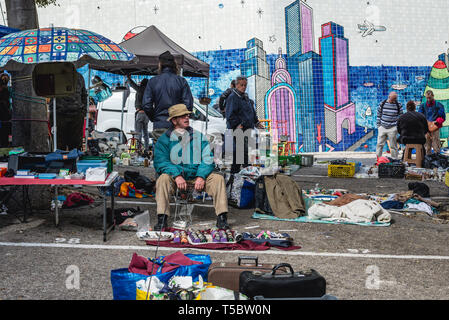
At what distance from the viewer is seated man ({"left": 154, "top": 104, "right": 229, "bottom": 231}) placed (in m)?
5.41

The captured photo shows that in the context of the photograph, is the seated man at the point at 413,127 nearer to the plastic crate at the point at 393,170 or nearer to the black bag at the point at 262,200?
the plastic crate at the point at 393,170

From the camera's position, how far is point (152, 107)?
6.95 m

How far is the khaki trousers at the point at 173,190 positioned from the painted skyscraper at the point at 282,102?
511 inches

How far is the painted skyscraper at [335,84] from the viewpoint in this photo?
18.6m

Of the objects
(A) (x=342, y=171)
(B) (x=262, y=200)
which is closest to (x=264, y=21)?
(A) (x=342, y=171)

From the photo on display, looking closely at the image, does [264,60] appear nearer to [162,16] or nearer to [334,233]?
[162,16]

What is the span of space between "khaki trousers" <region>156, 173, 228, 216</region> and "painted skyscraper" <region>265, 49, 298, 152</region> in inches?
511

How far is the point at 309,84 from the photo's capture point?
1855cm

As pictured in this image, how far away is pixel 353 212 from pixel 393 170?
16.6ft

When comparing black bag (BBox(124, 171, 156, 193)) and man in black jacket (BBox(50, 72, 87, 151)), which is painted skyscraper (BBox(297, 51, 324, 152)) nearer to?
man in black jacket (BBox(50, 72, 87, 151))

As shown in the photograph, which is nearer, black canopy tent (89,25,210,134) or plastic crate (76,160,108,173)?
plastic crate (76,160,108,173)

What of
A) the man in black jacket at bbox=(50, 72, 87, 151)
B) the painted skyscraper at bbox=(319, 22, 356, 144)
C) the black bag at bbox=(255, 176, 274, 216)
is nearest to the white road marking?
the black bag at bbox=(255, 176, 274, 216)

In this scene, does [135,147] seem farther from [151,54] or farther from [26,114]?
[26,114]
